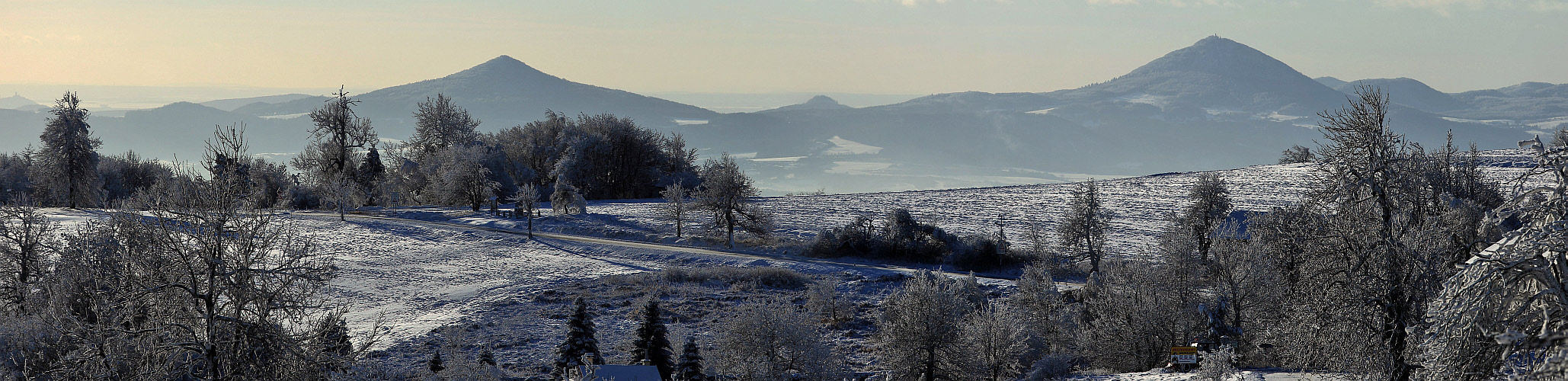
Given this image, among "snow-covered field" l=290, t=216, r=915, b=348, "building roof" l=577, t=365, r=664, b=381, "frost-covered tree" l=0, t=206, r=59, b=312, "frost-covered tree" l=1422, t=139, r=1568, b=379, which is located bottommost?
"building roof" l=577, t=365, r=664, b=381

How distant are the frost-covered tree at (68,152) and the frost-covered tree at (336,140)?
1301 cm

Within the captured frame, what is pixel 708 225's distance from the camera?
48688 millimetres

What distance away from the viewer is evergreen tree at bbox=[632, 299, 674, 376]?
925 inches

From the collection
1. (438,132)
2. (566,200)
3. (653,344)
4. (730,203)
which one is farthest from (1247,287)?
(438,132)

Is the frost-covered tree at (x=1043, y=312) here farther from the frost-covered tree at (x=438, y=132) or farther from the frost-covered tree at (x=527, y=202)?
the frost-covered tree at (x=438, y=132)

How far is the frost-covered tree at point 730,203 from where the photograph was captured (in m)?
46.9

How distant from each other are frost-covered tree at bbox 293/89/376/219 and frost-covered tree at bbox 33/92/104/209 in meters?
13.0

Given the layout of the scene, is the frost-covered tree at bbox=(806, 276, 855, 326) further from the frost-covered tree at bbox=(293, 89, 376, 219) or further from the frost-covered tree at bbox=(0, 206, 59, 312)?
the frost-covered tree at bbox=(293, 89, 376, 219)

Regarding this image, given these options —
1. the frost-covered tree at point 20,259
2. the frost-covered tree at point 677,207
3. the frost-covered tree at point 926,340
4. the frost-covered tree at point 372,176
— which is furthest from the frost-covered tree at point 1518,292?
the frost-covered tree at point 372,176

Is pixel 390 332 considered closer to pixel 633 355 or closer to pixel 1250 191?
pixel 633 355

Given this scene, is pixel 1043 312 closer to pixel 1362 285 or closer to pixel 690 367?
pixel 690 367

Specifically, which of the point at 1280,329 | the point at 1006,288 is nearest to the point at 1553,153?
the point at 1280,329

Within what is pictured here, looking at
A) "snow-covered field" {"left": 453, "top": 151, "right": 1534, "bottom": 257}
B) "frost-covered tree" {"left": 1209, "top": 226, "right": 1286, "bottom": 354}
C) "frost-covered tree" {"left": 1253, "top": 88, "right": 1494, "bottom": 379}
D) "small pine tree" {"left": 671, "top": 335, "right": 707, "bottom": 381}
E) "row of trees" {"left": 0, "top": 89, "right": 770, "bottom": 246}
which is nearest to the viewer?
"frost-covered tree" {"left": 1253, "top": 88, "right": 1494, "bottom": 379}

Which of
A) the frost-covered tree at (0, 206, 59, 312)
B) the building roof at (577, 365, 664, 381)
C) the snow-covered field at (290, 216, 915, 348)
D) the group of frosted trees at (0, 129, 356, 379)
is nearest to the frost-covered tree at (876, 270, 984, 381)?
the building roof at (577, 365, 664, 381)
